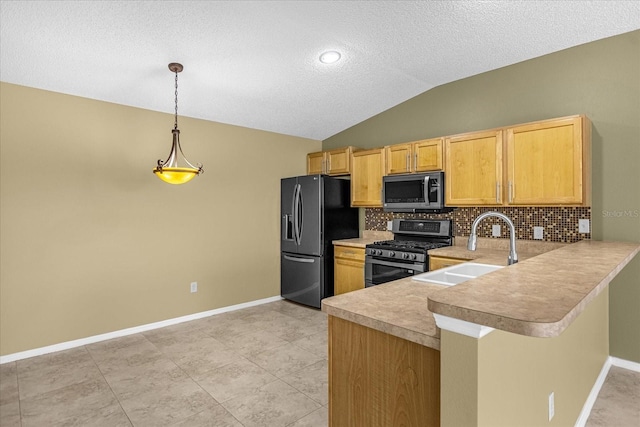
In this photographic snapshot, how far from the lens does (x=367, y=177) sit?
4.40 meters

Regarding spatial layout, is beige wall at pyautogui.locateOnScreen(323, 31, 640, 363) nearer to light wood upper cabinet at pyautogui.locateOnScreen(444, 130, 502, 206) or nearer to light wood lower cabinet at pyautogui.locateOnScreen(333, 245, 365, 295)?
light wood upper cabinet at pyautogui.locateOnScreen(444, 130, 502, 206)

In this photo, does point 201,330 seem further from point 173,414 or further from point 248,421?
point 248,421

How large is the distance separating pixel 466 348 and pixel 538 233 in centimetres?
281

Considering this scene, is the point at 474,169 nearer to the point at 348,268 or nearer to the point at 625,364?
the point at 348,268

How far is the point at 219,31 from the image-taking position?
2693 millimetres

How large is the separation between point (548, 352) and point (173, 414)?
7.17 feet

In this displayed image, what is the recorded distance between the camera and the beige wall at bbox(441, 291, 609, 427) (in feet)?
3.33

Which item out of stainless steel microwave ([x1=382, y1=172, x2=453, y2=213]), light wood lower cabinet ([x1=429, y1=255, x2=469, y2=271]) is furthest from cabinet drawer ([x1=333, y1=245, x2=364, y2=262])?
light wood lower cabinet ([x1=429, y1=255, x2=469, y2=271])

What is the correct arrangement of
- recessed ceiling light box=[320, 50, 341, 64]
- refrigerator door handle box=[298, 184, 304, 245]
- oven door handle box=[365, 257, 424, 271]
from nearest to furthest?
1. recessed ceiling light box=[320, 50, 341, 64]
2. oven door handle box=[365, 257, 424, 271]
3. refrigerator door handle box=[298, 184, 304, 245]

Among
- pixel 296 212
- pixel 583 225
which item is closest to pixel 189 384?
pixel 296 212

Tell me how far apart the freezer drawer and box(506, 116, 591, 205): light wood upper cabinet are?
7.68ft

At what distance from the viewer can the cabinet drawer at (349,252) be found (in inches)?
164

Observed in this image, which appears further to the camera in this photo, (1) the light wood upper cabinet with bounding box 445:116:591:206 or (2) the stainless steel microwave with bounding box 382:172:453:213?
(2) the stainless steel microwave with bounding box 382:172:453:213

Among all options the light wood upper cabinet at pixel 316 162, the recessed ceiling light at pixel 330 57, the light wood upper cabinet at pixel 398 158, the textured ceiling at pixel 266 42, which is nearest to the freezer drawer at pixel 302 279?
the light wood upper cabinet at pixel 316 162
